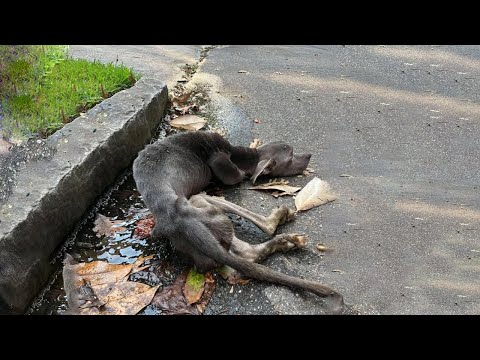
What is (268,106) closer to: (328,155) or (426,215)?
(328,155)

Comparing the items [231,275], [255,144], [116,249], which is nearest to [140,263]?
[116,249]

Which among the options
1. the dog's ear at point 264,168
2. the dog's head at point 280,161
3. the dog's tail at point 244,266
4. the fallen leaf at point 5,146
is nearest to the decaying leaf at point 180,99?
the dog's head at point 280,161

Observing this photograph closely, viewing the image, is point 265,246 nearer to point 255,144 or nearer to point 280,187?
point 280,187

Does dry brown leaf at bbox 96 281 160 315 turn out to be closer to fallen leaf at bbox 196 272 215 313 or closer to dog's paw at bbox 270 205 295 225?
fallen leaf at bbox 196 272 215 313

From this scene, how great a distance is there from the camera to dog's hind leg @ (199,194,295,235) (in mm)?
4953

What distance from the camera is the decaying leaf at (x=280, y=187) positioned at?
18.6ft

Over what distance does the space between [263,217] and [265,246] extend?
1.27 ft

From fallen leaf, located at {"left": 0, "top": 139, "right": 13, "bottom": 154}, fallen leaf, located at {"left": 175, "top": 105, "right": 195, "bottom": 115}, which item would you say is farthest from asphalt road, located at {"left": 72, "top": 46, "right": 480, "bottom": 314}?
fallen leaf, located at {"left": 0, "top": 139, "right": 13, "bottom": 154}

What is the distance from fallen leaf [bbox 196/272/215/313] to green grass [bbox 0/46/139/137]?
7.82 ft

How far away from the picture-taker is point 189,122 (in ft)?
22.4

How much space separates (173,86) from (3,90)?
2050 mm

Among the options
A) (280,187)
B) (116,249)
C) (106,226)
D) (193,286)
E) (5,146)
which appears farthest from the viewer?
(280,187)

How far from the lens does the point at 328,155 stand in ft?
20.9

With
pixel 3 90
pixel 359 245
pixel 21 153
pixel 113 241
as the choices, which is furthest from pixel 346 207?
pixel 3 90
